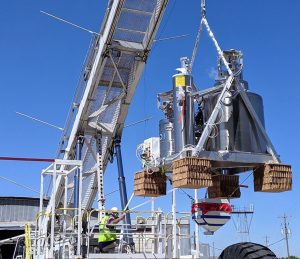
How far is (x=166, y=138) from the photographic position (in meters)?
11.7

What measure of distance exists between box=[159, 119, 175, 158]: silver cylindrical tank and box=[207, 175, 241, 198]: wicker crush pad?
1251 mm

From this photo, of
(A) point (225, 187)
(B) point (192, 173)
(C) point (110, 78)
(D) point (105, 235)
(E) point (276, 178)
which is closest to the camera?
(B) point (192, 173)

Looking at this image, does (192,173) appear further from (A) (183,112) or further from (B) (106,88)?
(B) (106,88)

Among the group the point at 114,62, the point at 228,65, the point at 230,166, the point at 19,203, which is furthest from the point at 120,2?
Answer: the point at 19,203

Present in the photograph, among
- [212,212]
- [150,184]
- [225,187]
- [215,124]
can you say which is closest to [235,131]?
[215,124]

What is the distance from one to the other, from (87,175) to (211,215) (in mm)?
10912

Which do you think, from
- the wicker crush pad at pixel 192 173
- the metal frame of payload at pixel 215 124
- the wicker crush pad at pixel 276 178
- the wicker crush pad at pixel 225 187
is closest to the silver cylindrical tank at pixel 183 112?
the metal frame of payload at pixel 215 124

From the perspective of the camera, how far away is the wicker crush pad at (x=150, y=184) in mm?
11633

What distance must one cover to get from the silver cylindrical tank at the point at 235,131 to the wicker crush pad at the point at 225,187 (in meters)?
1.17

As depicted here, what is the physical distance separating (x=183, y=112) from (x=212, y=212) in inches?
105

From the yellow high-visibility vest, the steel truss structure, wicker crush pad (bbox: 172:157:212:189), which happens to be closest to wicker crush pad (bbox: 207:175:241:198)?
wicker crush pad (bbox: 172:157:212:189)

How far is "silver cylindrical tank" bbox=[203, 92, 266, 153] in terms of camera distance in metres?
10.6

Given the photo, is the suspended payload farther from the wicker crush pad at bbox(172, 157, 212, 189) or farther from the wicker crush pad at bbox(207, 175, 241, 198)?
the wicker crush pad at bbox(172, 157, 212, 189)

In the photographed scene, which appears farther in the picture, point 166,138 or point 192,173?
point 166,138
